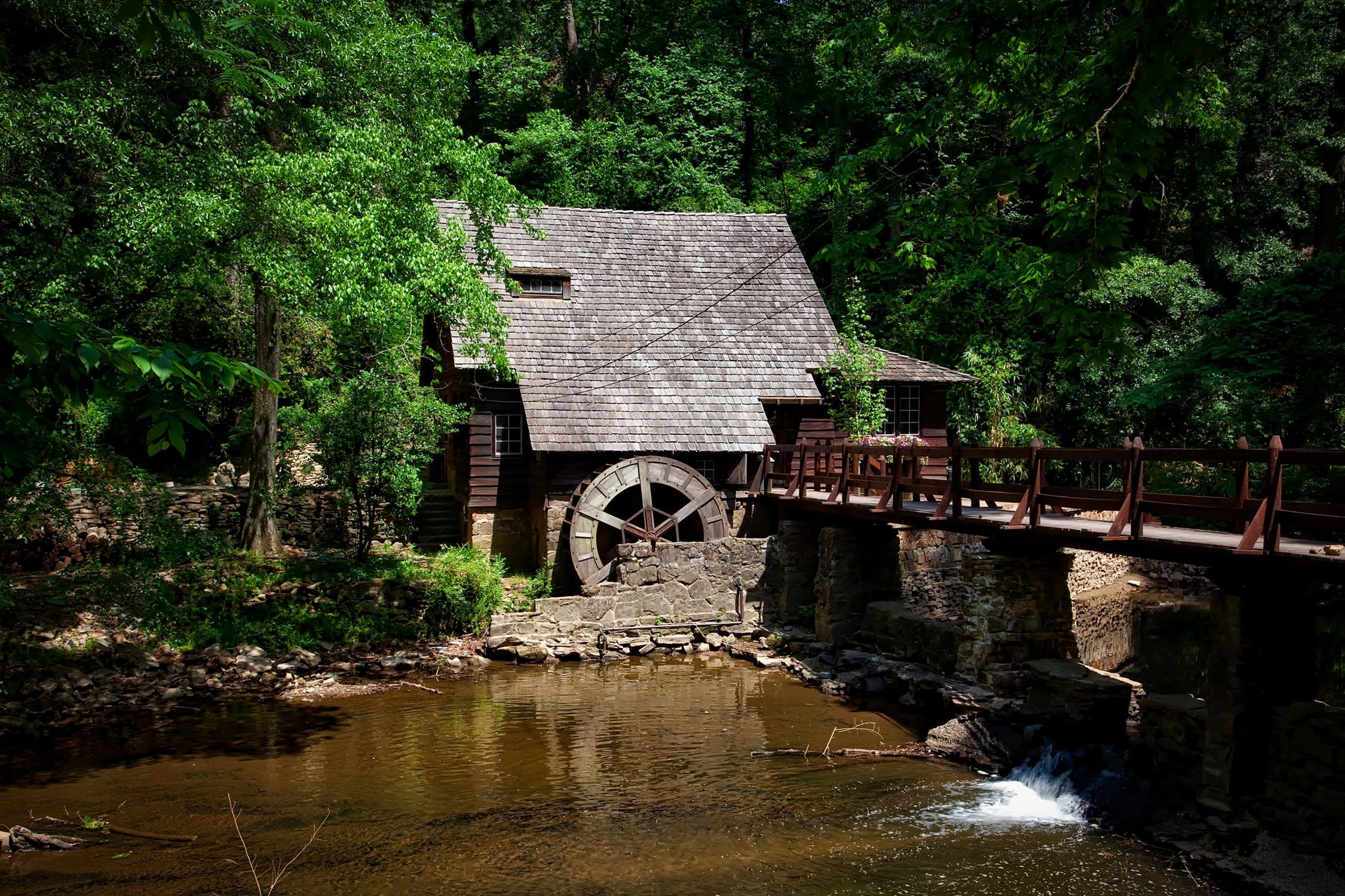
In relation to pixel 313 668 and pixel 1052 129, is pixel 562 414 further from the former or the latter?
pixel 1052 129

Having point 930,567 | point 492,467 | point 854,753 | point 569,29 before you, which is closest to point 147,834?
point 854,753

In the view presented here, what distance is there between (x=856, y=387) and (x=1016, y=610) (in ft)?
26.1

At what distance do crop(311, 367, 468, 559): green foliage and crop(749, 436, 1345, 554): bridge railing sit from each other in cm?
646

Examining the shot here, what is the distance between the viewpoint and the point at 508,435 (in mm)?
18453

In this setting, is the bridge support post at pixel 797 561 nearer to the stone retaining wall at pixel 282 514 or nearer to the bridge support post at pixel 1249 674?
the stone retaining wall at pixel 282 514

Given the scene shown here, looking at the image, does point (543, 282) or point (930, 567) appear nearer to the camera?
point (930, 567)

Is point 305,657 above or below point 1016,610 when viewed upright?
below

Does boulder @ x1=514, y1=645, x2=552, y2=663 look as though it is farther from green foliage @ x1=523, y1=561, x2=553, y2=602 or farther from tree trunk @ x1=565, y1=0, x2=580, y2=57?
tree trunk @ x1=565, y1=0, x2=580, y2=57

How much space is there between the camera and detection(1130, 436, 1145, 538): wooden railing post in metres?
8.76

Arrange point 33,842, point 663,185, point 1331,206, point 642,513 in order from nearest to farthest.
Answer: point 33,842 < point 642,513 < point 1331,206 < point 663,185

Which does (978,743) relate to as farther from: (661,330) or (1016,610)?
(661,330)

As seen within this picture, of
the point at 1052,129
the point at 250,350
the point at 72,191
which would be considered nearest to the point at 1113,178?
the point at 1052,129

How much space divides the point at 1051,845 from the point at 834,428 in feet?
40.4

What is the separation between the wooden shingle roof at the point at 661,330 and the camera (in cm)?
1758
